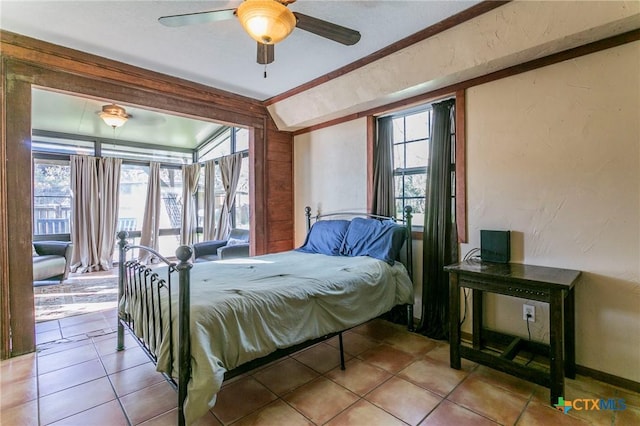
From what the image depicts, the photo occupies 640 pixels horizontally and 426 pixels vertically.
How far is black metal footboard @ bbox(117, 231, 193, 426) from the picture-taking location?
4.90 feet

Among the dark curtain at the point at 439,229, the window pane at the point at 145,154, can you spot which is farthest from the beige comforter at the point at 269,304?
the window pane at the point at 145,154

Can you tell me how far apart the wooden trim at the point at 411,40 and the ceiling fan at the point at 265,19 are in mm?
840

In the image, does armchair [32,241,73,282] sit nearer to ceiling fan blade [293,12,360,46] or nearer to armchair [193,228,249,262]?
armchair [193,228,249,262]

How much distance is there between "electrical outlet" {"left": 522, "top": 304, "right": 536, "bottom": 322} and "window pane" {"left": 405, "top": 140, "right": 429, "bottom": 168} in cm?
152

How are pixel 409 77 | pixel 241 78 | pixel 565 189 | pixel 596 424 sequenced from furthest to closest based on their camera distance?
1. pixel 241 78
2. pixel 409 77
3. pixel 565 189
4. pixel 596 424

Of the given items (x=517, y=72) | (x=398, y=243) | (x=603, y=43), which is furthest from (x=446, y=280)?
(x=603, y=43)

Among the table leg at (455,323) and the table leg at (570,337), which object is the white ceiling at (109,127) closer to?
the table leg at (455,323)

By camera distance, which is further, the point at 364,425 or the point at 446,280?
the point at 446,280

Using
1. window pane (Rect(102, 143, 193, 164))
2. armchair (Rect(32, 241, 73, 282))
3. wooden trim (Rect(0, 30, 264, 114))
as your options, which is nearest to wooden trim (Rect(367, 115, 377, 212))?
wooden trim (Rect(0, 30, 264, 114))

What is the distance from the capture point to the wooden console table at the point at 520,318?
71.6 inches

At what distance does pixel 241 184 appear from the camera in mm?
5535

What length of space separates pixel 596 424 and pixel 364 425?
1.28 m

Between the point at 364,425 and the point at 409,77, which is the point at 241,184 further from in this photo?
the point at 364,425

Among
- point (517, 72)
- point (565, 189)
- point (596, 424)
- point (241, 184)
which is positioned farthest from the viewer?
point (241, 184)
